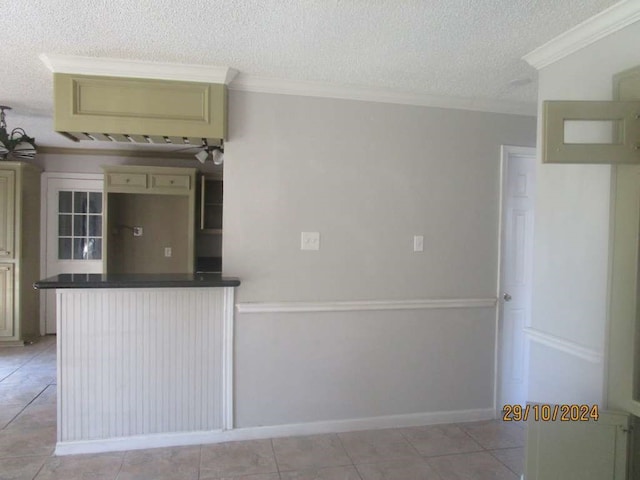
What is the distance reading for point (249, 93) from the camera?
2.54 meters

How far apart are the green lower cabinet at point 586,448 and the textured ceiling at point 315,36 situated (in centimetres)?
174

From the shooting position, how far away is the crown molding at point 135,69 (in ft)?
7.30

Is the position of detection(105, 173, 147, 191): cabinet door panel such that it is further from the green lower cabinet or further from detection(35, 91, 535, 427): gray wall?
the green lower cabinet

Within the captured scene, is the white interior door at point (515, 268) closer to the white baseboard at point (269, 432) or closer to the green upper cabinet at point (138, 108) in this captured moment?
the white baseboard at point (269, 432)

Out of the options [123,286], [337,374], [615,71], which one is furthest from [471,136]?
[123,286]

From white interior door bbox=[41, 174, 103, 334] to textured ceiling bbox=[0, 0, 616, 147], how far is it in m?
2.53

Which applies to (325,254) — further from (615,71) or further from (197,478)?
(615,71)

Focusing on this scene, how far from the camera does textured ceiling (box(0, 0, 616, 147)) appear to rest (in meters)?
1.69

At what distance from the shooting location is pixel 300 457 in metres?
2.40

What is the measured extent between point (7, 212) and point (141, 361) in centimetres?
312

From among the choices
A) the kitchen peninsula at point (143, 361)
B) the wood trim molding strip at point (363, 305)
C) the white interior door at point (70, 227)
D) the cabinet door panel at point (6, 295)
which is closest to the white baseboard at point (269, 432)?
Result: the kitchen peninsula at point (143, 361)

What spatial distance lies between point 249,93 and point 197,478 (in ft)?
7.54
